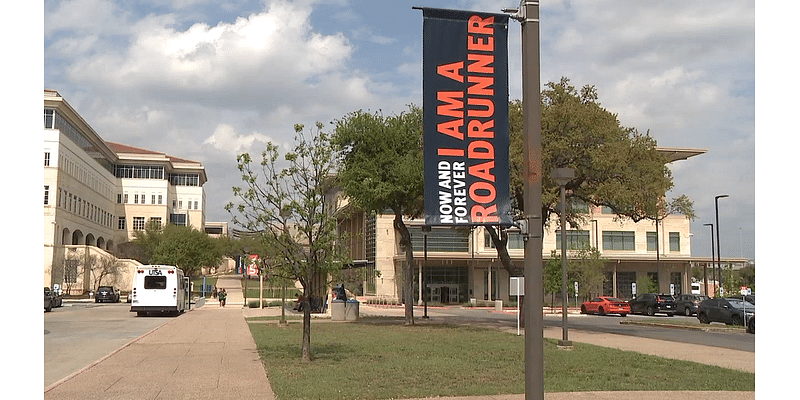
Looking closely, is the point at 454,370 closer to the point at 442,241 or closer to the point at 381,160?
the point at 381,160

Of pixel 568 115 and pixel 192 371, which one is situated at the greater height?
pixel 568 115

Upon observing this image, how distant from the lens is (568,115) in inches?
1094

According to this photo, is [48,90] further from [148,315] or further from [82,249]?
[148,315]

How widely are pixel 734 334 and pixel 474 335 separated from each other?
450 inches

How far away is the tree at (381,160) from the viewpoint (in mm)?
32125

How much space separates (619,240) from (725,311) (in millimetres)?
41068

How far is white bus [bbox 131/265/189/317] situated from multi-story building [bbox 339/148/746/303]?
32.8m

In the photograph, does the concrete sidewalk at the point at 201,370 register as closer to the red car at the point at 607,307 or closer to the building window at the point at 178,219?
the red car at the point at 607,307

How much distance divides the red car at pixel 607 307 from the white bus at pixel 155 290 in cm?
2844

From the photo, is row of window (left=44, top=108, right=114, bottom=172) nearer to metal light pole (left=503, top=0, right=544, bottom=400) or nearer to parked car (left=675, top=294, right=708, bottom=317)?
parked car (left=675, top=294, right=708, bottom=317)

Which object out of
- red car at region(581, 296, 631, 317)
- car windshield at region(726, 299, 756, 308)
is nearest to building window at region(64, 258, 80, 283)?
red car at region(581, 296, 631, 317)

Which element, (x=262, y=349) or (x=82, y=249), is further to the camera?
(x=82, y=249)

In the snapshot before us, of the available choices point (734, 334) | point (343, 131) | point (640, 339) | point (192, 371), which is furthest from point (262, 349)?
point (734, 334)

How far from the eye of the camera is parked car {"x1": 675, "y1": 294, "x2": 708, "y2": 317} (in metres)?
49.4
